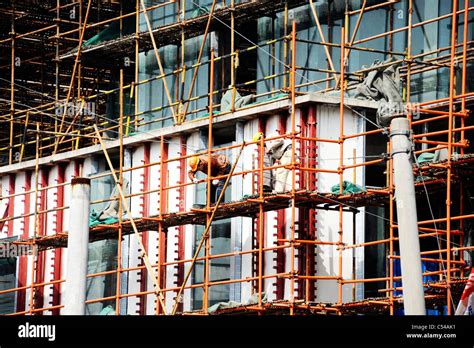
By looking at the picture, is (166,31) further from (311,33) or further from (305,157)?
(305,157)

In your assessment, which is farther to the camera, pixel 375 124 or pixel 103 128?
pixel 103 128

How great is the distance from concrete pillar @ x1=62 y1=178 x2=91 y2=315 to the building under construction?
73mm

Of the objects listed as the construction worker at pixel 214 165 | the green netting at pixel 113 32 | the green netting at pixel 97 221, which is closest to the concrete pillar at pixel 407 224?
the construction worker at pixel 214 165

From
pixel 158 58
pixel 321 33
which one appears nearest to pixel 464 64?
pixel 321 33

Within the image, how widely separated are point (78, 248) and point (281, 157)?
6.23 m

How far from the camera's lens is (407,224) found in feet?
117

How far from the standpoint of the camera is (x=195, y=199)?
53875 mm

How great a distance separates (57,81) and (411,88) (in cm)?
1429

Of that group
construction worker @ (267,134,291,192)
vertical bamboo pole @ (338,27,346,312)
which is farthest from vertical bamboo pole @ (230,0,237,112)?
vertical bamboo pole @ (338,27,346,312)

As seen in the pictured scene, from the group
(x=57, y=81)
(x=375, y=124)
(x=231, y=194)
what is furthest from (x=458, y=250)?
(x=57, y=81)

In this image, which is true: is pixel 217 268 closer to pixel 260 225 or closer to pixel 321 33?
pixel 260 225

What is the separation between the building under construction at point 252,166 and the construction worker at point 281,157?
0.20 metres

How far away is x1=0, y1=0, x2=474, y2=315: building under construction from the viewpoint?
48.2m

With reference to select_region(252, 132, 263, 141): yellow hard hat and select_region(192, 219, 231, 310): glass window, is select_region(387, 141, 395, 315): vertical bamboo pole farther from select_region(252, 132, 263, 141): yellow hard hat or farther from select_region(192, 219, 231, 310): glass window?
select_region(192, 219, 231, 310): glass window
